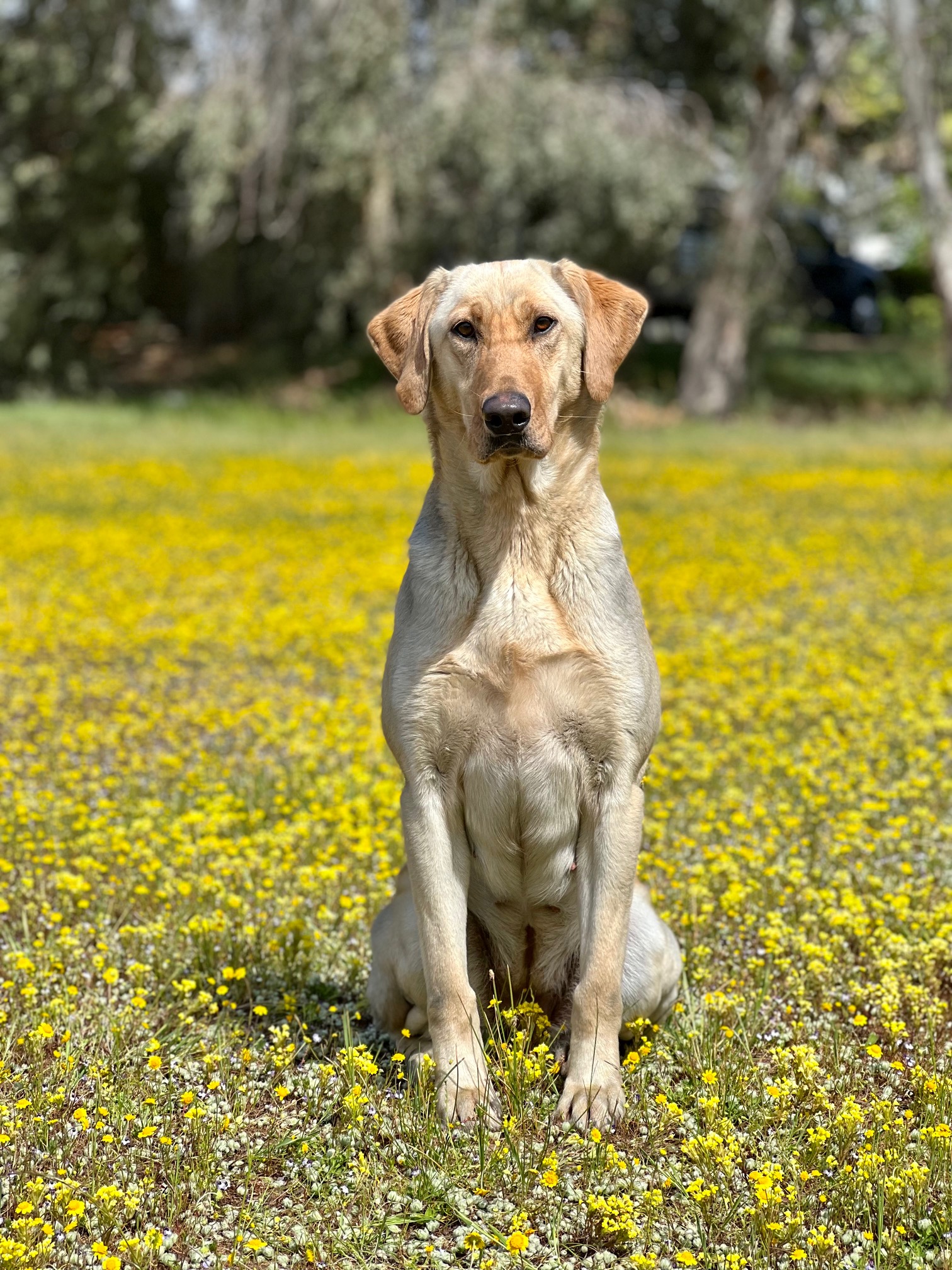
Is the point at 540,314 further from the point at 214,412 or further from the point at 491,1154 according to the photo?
the point at 214,412

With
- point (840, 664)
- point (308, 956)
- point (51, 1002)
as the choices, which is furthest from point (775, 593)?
point (51, 1002)

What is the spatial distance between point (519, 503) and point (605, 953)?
3.76ft

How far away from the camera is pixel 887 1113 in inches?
120

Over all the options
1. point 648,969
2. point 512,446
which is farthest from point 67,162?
point 648,969

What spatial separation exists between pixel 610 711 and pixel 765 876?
161 cm

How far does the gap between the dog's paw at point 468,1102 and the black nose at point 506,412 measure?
1.55m

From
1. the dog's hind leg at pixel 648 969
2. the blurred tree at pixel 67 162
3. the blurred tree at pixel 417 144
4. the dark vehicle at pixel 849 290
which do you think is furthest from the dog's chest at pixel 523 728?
the dark vehicle at pixel 849 290

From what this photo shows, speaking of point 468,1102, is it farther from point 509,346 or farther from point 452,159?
point 452,159

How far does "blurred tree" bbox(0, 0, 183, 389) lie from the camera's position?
2208 centimetres

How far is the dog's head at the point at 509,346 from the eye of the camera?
11.0ft

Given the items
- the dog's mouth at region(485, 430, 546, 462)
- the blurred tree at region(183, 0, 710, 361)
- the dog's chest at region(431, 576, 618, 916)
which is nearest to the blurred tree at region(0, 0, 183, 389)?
the blurred tree at region(183, 0, 710, 361)

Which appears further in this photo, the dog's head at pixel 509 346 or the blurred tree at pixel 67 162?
the blurred tree at pixel 67 162

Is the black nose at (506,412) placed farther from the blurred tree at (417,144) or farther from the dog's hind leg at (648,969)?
the blurred tree at (417,144)

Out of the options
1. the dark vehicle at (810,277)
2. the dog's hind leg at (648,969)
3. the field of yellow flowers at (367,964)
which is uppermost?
the dark vehicle at (810,277)
